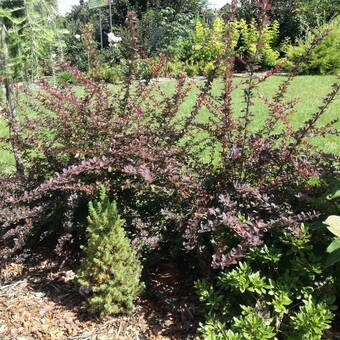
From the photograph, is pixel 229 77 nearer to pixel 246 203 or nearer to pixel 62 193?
pixel 246 203

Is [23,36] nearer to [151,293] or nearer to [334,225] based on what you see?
[151,293]

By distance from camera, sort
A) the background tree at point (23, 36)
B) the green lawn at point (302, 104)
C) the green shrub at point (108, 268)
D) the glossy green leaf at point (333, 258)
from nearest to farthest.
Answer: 1. the glossy green leaf at point (333, 258)
2. the green shrub at point (108, 268)
3. the background tree at point (23, 36)
4. the green lawn at point (302, 104)

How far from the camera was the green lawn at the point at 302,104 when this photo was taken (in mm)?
6016

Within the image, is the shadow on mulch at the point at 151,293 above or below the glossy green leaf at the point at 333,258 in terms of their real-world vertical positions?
below

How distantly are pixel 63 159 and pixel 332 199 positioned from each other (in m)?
2.03

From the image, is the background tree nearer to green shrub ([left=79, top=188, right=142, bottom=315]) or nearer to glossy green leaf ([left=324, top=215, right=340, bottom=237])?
green shrub ([left=79, top=188, right=142, bottom=315])

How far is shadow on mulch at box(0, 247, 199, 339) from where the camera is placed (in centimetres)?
282

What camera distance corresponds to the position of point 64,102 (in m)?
3.78

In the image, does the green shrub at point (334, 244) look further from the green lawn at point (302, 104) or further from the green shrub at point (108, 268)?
the green lawn at point (302, 104)

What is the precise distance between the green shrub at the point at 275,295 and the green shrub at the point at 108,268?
0.44 meters

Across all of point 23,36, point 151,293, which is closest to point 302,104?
point 23,36

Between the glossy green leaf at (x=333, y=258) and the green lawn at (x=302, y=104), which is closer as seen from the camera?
the glossy green leaf at (x=333, y=258)

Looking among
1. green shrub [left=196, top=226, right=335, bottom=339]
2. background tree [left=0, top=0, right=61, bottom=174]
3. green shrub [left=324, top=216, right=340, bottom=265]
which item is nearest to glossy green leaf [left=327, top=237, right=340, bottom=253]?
green shrub [left=324, top=216, right=340, bottom=265]

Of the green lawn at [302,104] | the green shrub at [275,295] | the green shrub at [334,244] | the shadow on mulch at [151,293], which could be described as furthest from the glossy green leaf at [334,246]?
the green lawn at [302,104]
